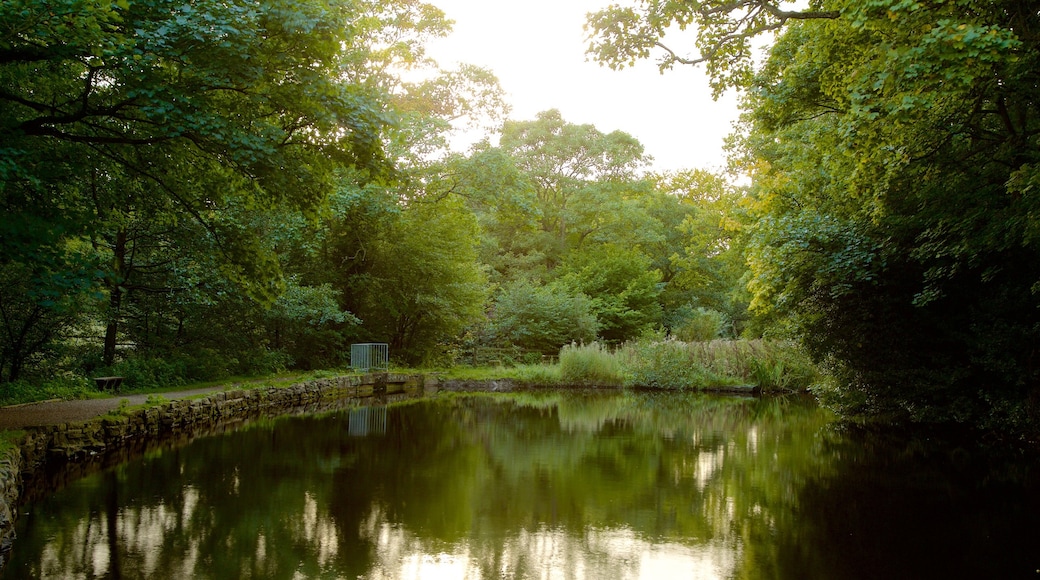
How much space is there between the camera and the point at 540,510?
5891mm

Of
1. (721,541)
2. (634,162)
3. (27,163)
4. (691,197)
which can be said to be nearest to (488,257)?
(634,162)

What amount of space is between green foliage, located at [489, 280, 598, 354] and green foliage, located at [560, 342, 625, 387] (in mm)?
3384

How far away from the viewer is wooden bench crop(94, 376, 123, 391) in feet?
35.8

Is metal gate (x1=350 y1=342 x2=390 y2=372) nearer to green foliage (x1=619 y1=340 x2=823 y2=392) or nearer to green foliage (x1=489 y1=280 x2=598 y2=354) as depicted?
green foliage (x1=489 y1=280 x2=598 y2=354)

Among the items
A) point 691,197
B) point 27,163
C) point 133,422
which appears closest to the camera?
point 27,163

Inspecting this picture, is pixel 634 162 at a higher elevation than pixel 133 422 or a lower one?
higher

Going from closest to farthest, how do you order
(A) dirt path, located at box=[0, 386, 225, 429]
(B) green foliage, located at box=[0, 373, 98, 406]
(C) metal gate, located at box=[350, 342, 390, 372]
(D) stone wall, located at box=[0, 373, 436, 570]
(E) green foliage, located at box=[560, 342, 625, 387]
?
1. (D) stone wall, located at box=[0, 373, 436, 570]
2. (A) dirt path, located at box=[0, 386, 225, 429]
3. (B) green foliage, located at box=[0, 373, 98, 406]
4. (C) metal gate, located at box=[350, 342, 390, 372]
5. (E) green foliage, located at box=[560, 342, 625, 387]

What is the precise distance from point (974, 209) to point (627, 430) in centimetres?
551

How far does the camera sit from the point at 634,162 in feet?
115

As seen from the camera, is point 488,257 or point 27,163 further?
point 488,257

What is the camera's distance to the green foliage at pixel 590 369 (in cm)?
2016

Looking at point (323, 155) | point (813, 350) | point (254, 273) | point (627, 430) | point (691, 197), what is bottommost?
point (627, 430)

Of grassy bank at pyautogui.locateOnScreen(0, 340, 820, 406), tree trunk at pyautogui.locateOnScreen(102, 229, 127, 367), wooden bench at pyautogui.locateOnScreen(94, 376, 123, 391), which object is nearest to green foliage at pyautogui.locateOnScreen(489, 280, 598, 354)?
grassy bank at pyautogui.locateOnScreen(0, 340, 820, 406)

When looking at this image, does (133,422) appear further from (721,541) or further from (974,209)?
(974,209)
